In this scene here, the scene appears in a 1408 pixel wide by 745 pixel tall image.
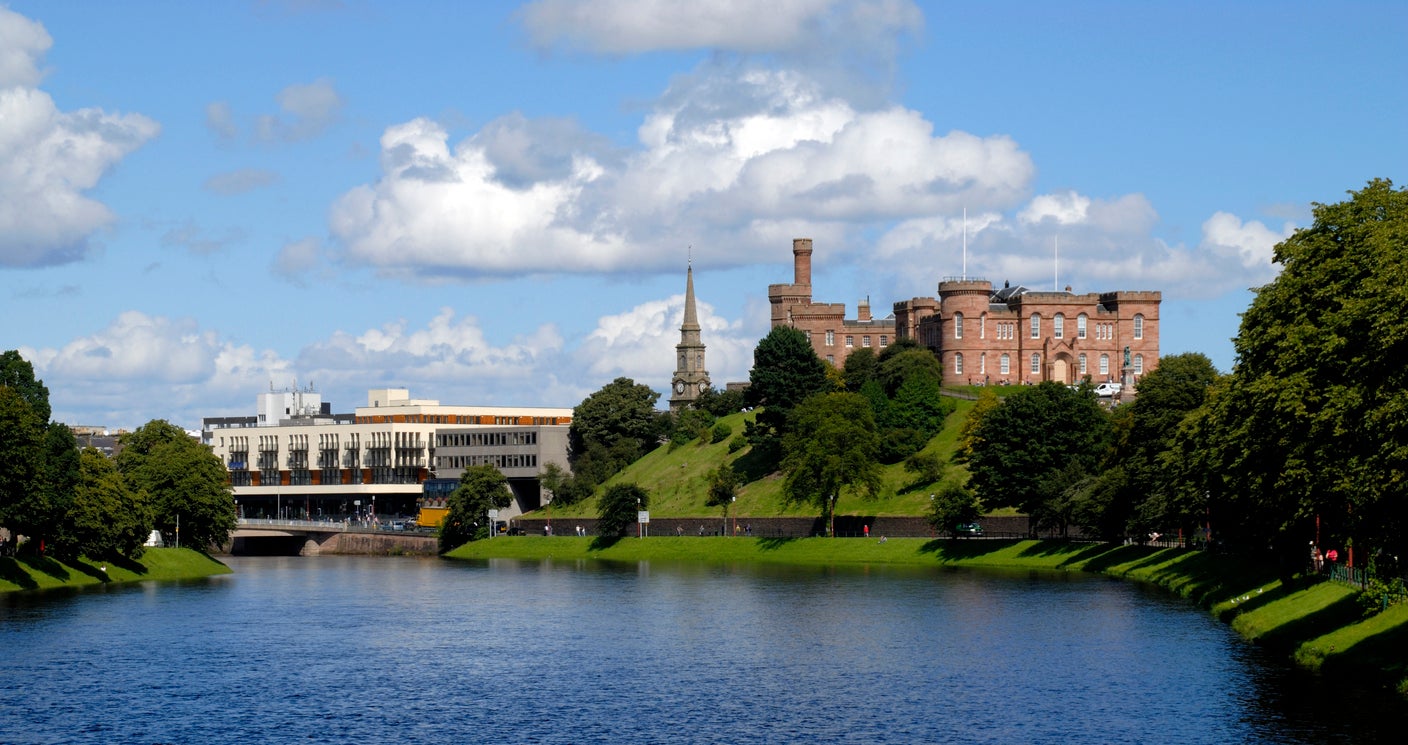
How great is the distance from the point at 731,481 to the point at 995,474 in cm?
4994

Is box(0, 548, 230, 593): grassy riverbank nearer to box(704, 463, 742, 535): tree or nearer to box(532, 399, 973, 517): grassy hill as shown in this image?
box(532, 399, 973, 517): grassy hill

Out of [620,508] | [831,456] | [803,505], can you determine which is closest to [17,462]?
[831,456]

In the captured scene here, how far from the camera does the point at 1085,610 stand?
3656 inches

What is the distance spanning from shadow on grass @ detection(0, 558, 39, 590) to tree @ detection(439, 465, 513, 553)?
84004 millimetres

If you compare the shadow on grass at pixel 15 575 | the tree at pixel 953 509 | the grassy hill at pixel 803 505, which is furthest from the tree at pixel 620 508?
the shadow on grass at pixel 15 575

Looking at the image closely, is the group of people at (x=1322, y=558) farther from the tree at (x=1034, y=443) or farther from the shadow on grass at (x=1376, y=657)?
the tree at (x=1034, y=443)

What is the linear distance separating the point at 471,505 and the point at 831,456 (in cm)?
5065

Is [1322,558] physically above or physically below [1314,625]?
above

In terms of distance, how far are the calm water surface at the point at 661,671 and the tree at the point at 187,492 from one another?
3013 cm

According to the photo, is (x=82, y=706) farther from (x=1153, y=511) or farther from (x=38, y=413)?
(x=1153, y=511)

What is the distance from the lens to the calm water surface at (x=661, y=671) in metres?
55.0

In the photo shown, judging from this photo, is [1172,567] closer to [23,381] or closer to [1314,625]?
[1314,625]

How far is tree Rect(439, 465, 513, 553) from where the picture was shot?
19588 centimetres

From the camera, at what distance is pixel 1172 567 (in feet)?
371
